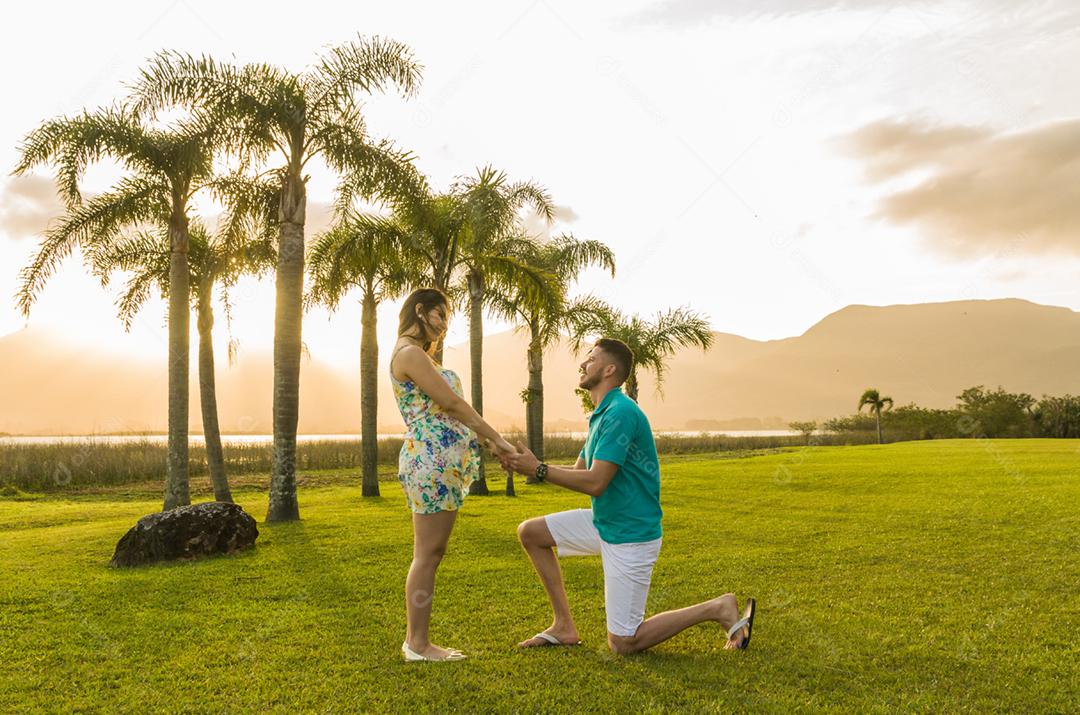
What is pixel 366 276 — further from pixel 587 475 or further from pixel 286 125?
pixel 587 475

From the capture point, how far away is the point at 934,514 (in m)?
12.0

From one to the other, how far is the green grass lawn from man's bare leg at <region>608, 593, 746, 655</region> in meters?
0.12

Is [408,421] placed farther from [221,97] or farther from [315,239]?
[315,239]

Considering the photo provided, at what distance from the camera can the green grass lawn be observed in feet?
14.0

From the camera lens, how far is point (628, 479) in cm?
480

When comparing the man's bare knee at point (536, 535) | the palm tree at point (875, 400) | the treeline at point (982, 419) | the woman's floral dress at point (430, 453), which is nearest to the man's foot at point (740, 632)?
the man's bare knee at point (536, 535)

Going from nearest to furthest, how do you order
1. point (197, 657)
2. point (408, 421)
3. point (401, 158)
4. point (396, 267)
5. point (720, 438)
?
point (408, 421) < point (197, 657) < point (401, 158) < point (396, 267) < point (720, 438)

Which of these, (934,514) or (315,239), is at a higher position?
(315,239)

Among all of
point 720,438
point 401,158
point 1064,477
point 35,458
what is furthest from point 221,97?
point 720,438

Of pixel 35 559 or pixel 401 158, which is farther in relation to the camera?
pixel 401 158

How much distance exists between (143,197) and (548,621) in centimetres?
1470

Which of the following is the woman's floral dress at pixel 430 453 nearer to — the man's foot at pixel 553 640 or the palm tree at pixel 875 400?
the man's foot at pixel 553 640

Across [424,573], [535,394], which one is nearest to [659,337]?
[535,394]

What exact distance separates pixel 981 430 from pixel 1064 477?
39.4 meters
